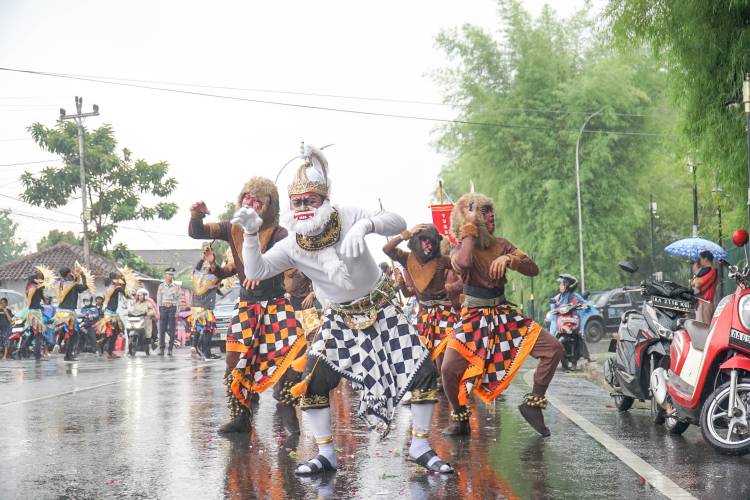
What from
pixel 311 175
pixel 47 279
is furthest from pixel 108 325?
pixel 311 175

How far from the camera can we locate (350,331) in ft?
22.3

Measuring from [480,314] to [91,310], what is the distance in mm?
19824

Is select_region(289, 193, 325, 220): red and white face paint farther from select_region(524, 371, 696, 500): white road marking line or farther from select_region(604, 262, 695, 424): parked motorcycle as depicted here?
select_region(604, 262, 695, 424): parked motorcycle

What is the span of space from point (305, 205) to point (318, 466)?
5.44 ft

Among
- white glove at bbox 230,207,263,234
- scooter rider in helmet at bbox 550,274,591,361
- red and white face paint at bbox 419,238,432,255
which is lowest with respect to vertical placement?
scooter rider in helmet at bbox 550,274,591,361

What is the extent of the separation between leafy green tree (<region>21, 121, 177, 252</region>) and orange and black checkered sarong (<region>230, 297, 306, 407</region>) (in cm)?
4480

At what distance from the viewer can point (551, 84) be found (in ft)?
133

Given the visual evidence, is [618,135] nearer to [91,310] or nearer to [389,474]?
[91,310]

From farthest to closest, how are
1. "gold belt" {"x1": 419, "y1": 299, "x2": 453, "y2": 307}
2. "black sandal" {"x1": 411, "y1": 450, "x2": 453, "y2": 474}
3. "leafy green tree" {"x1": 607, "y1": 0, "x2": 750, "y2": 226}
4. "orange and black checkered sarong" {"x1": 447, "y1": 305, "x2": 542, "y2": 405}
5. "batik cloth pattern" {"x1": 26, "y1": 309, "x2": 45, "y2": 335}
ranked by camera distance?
"batik cloth pattern" {"x1": 26, "y1": 309, "x2": 45, "y2": 335} → "leafy green tree" {"x1": 607, "y1": 0, "x2": 750, "y2": 226} → "gold belt" {"x1": 419, "y1": 299, "x2": 453, "y2": 307} → "orange and black checkered sarong" {"x1": 447, "y1": 305, "x2": 542, "y2": 405} → "black sandal" {"x1": 411, "y1": 450, "x2": 453, "y2": 474}

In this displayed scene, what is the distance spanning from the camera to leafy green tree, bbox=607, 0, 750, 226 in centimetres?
1325

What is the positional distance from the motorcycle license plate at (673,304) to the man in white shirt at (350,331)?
324 centimetres

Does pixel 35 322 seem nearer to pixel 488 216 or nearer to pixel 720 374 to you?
pixel 488 216

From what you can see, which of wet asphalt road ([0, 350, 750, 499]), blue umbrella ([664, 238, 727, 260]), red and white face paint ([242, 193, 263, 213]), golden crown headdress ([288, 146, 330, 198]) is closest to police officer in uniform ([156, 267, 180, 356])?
blue umbrella ([664, 238, 727, 260])

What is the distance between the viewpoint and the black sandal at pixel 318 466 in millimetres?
6520
